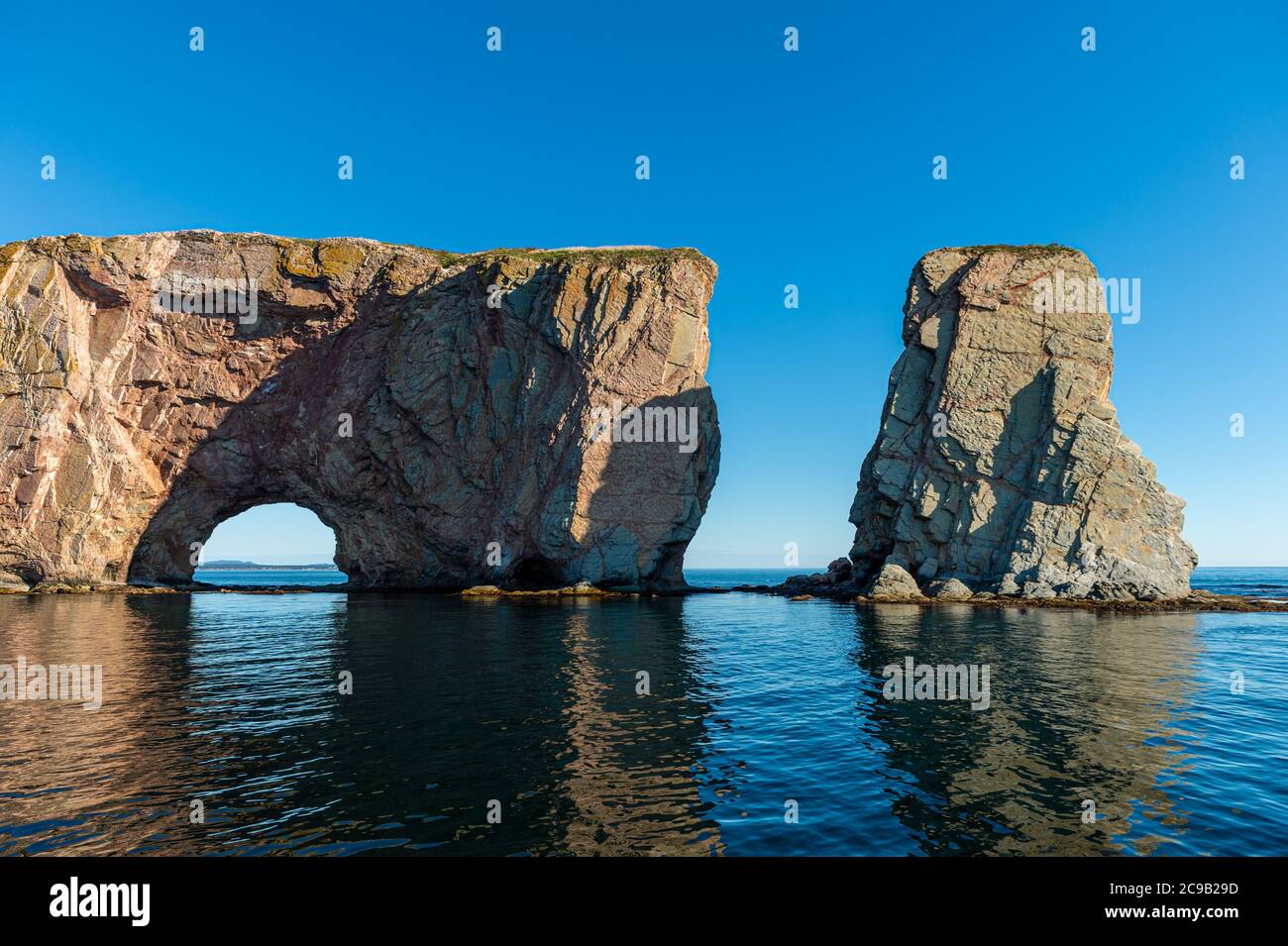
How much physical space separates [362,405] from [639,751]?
215 feet

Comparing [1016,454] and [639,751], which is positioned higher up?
[1016,454]

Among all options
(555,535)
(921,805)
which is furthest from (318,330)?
(921,805)

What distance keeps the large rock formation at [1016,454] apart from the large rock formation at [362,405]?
70.9ft

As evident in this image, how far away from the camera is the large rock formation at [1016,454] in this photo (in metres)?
54.5

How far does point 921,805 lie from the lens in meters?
12.3

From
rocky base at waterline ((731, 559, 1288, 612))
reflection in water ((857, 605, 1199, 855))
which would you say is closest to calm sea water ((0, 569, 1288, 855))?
reflection in water ((857, 605, 1199, 855))

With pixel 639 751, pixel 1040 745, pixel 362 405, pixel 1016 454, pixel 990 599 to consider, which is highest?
pixel 362 405

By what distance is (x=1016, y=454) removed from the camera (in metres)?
59.7

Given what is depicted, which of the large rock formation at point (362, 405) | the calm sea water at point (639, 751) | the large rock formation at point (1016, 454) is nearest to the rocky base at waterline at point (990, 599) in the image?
the large rock formation at point (1016, 454)

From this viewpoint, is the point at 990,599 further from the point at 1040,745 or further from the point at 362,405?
the point at 362,405

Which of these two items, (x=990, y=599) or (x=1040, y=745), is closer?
(x=1040, y=745)

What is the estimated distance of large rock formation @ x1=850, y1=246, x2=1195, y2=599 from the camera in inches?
2147

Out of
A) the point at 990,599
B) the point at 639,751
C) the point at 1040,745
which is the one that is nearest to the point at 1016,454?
the point at 990,599
